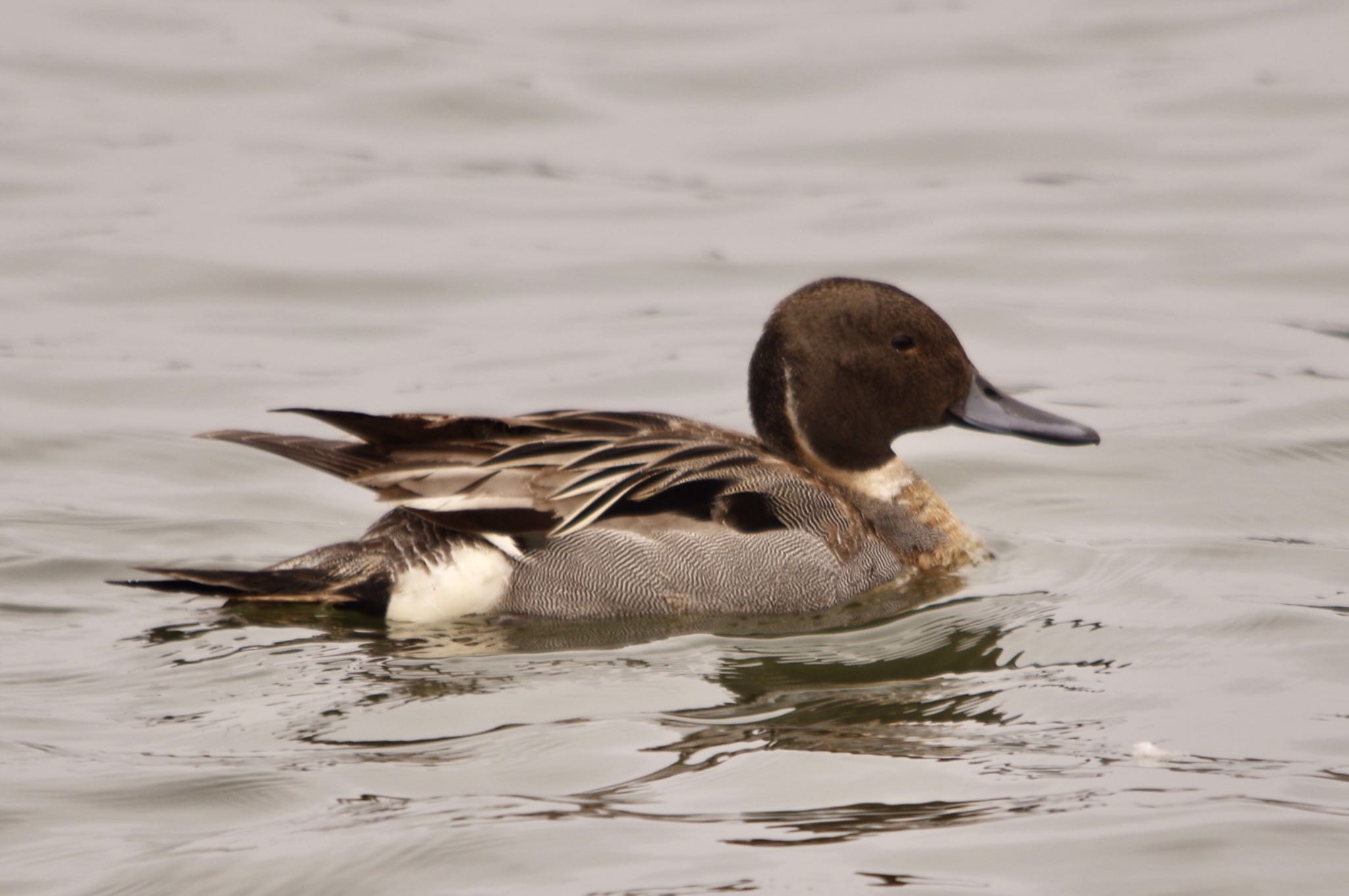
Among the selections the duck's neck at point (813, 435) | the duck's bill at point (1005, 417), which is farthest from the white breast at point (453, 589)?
the duck's bill at point (1005, 417)

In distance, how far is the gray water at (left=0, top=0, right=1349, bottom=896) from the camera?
15.6 ft

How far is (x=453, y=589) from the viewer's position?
20.5 feet

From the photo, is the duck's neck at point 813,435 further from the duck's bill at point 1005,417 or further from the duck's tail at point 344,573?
the duck's tail at point 344,573

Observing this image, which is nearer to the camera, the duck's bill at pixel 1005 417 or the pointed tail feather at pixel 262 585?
the pointed tail feather at pixel 262 585

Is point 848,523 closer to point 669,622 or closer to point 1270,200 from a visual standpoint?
point 669,622

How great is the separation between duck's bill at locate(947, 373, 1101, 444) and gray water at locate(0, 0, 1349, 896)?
1.64ft

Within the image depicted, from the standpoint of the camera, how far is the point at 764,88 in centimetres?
1388

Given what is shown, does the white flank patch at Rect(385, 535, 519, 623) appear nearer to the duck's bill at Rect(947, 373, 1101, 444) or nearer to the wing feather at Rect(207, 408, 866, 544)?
the wing feather at Rect(207, 408, 866, 544)

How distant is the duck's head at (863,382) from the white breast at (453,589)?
46.9 inches

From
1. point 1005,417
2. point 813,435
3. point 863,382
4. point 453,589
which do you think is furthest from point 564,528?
point 1005,417

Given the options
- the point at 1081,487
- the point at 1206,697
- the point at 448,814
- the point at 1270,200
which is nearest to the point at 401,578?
the point at 448,814

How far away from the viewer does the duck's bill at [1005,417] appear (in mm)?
6961

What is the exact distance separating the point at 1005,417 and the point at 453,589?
2056 millimetres

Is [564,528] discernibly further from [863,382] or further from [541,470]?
[863,382]
